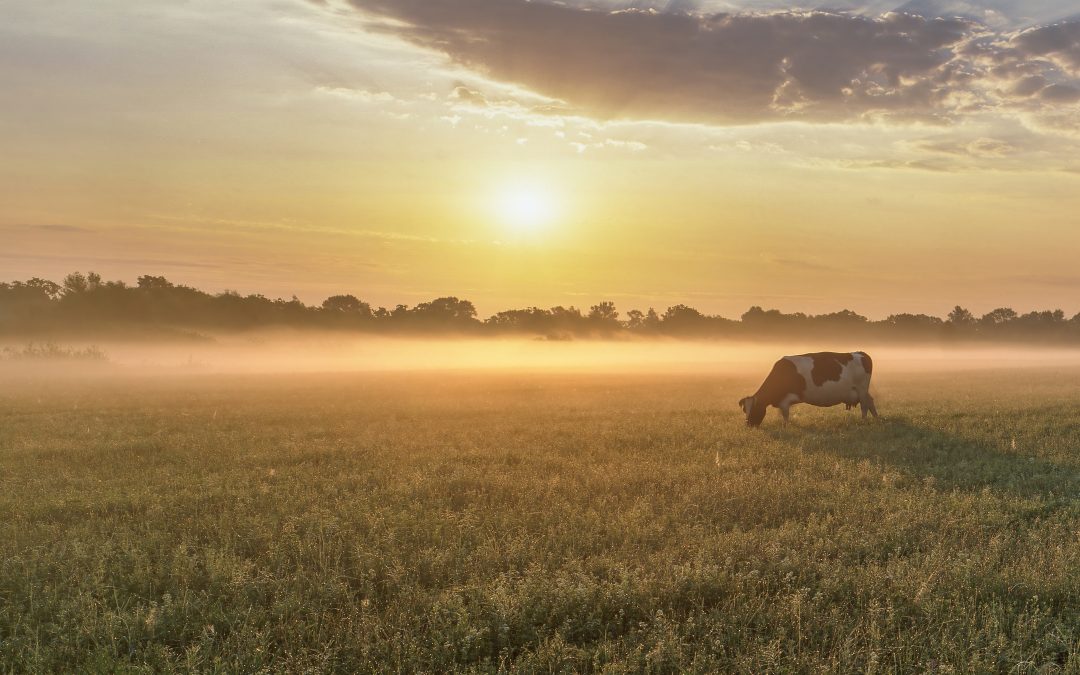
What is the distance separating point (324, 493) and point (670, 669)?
691 cm

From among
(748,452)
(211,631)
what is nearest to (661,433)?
(748,452)

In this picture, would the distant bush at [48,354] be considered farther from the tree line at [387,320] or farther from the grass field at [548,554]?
the grass field at [548,554]

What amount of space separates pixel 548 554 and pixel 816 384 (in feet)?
44.1

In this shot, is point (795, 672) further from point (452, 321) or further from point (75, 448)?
point (452, 321)

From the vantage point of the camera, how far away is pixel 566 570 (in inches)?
271

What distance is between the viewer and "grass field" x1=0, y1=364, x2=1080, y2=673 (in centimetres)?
538

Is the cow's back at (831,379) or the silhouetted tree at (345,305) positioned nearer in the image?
the cow's back at (831,379)

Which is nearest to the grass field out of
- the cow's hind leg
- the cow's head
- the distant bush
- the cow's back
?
the cow's head

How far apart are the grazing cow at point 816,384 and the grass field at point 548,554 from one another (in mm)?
2886

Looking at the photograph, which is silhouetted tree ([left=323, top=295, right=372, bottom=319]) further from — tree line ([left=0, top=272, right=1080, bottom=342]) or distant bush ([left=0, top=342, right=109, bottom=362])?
distant bush ([left=0, top=342, right=109, bottom=362])

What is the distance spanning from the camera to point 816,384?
18.2m

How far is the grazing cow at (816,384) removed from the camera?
59.1 ft

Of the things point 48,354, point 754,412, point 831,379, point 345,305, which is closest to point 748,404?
point 754,412

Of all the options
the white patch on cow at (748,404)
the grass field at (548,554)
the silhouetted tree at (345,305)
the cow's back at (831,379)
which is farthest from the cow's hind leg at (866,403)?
the silhouetted tree at (345,305)
